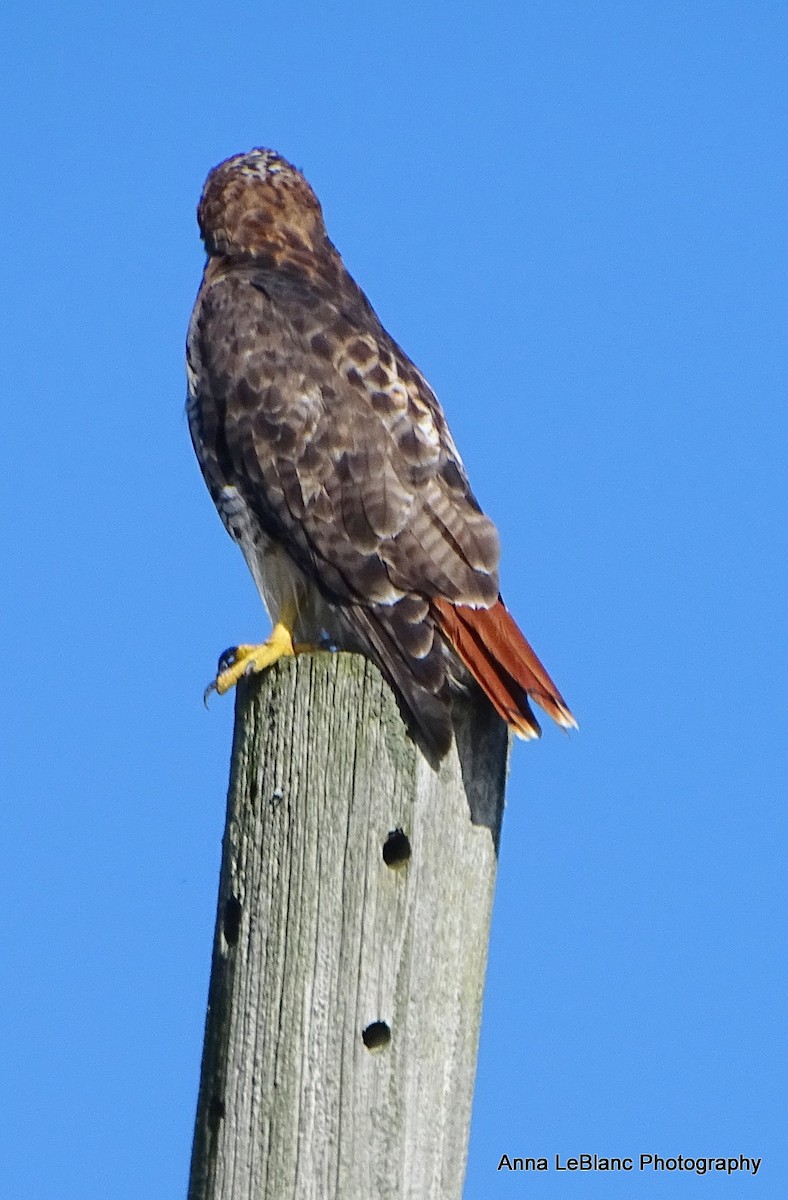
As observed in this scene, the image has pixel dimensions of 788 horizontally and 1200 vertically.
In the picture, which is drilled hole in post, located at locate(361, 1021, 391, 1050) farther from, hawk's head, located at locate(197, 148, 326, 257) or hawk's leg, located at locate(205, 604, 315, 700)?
hawk's head, located at locate(197, 148, 326, 257)

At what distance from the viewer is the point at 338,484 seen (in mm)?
4316

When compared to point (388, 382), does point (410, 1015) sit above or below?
below

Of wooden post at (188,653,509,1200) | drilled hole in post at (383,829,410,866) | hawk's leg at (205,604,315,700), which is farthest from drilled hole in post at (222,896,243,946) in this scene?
hawk's leg at (205,604,315,700)

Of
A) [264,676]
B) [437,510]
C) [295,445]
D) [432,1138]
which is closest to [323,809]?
[264,676]

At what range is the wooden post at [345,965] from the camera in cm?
279

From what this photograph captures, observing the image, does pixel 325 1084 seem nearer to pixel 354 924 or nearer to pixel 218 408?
pixel 354 924

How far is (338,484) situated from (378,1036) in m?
1.84

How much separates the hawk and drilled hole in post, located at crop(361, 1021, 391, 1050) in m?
0.80

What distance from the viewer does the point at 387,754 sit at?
2.93m

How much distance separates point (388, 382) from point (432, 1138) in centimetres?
232

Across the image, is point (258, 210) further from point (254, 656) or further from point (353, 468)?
point (254, 656)

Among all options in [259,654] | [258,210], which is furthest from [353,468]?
[258,210]

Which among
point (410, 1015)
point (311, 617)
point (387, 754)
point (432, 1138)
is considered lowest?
point (432, 1138)

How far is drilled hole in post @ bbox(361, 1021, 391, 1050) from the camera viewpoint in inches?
111
